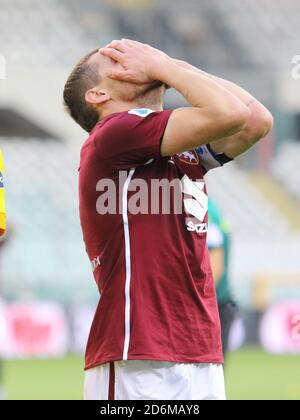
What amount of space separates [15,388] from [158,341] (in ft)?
24.2

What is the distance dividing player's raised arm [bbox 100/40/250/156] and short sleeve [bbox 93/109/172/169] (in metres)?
0.04

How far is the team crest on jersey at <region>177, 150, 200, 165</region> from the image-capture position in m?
3.50

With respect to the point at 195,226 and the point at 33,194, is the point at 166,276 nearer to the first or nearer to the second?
the point at 195,226

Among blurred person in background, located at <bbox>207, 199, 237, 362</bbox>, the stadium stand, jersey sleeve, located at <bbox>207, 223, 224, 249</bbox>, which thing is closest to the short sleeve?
blurred person in background, located at <bbox>207, 199, 237, 362</bbox>

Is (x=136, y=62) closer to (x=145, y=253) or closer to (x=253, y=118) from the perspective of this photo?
(x=253, y=118)

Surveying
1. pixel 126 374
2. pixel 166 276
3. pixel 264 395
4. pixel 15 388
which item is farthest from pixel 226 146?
pixel 15 388

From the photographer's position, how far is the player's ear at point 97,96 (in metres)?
3.52

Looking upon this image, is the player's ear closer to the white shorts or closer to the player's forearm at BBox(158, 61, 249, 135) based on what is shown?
the player's forearm at BBox(158, 61, 249, 135)

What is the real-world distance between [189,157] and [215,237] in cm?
258

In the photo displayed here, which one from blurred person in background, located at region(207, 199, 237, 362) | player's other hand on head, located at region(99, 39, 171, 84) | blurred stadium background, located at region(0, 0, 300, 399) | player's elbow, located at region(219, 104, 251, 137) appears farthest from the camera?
blurred stadium background, located at region(0, 0, 300, 399)

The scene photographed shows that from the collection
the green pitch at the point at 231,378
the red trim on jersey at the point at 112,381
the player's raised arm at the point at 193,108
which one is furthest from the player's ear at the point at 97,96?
the green pitch at the point at 231,378

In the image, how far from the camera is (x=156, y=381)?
3277 mm

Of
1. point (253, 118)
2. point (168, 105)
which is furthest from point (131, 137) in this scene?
point (168, 105)

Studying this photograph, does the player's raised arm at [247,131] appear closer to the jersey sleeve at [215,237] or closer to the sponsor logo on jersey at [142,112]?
the sponsor logo on jersey at [142,112]
